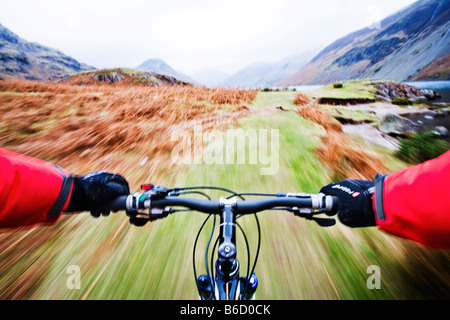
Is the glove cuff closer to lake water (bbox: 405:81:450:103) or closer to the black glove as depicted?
the black glove

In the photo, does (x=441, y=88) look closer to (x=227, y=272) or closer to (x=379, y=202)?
(x=379, y=202)

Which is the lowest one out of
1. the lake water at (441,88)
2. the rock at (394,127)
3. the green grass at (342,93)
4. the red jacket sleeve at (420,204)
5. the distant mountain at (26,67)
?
the red jacket sleeve at (420,204)

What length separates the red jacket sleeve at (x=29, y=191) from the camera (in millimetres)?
1042

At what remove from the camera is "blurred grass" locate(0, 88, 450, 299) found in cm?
156

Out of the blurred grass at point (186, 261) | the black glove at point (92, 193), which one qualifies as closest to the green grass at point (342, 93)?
Answer: the blurred grass at point (186, 261)

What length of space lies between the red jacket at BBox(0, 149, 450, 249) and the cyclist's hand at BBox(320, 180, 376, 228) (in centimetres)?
7

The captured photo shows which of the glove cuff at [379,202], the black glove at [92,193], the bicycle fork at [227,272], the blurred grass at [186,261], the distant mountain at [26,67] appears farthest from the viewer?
the distant mountain at [26,67]

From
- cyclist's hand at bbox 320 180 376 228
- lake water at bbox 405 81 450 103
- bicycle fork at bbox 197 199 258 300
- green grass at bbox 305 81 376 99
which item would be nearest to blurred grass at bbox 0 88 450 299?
bicycle fork at bbox 197 199 258 300

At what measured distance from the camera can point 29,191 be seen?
1.12 metres

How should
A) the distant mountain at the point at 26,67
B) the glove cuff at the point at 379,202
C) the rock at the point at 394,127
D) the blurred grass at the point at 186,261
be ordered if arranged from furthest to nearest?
1. the distant mountain at the point at 26,67
2. the rock at the point at 394,127
3. the blurred grass at the point at 186,261
4. the glove cuff at the point at 379,202

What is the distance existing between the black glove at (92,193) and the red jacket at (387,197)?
7 cm

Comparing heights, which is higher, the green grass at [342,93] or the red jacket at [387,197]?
the green grass at [342,93]

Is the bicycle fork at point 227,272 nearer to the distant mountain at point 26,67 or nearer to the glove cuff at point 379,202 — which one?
the glove cuff at point 379,202
